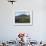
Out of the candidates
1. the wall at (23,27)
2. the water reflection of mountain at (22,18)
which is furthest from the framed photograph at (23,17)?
the wall at (23,27)

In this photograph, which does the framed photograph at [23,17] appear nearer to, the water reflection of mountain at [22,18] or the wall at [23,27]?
the water reflection of mountain at [22,18]

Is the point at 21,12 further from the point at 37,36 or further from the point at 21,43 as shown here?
the point at 21,43

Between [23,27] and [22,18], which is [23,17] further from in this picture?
[23,27]

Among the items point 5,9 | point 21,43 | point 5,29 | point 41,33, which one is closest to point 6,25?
point 5,29

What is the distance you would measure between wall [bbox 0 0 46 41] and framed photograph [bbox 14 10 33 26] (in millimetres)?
133

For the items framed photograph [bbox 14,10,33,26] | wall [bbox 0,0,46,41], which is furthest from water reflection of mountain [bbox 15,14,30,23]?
wall [bbox 0,0,46,41]

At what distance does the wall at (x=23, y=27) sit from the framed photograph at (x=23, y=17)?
133 mm

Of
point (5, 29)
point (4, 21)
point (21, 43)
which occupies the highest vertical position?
point (4, 21)

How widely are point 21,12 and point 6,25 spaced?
2.40 feet

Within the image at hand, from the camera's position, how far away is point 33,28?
15.3 feet

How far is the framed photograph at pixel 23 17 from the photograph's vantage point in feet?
15.3

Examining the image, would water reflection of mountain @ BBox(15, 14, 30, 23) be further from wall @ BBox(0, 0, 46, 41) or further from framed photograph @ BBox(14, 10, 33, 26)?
wall @ BBox(0, 0, 46, 41)

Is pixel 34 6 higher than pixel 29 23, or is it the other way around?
pixel 34 6

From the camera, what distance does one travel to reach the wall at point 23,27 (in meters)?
4.64
